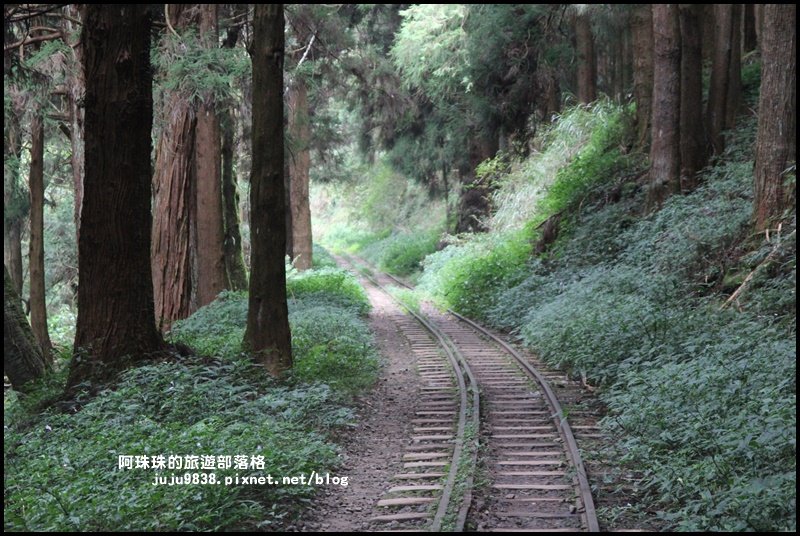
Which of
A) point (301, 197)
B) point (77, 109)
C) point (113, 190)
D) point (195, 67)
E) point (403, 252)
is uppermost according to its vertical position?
point (195, 67)

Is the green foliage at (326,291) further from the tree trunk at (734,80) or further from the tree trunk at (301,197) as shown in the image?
the tree trunk at (734,80)

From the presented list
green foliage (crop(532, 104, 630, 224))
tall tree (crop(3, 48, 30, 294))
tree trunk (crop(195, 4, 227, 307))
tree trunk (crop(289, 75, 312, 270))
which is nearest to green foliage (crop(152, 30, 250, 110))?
tree trunk (crop(195, 4, 227, 307))

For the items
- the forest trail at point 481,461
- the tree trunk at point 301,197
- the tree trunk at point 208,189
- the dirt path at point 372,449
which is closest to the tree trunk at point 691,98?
the forest trail at point 481,461

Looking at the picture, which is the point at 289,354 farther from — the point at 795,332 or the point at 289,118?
the point at 289,118

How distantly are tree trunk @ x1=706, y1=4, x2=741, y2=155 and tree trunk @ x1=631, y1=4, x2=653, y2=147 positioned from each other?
61.4 inches

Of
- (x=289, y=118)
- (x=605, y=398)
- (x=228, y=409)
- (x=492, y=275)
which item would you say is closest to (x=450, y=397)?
(x=605, y=398)

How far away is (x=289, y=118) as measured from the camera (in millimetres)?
21844

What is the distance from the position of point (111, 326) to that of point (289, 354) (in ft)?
8.82

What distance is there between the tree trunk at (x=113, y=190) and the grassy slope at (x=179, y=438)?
0.53 metres

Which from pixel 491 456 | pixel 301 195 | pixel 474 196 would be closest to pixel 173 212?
pixel 301 195

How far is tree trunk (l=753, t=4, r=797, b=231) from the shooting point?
12.1m

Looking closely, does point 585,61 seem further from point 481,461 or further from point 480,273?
point 481,461

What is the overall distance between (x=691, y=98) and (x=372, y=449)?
39.2 ft

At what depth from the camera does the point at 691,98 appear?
16.9m
